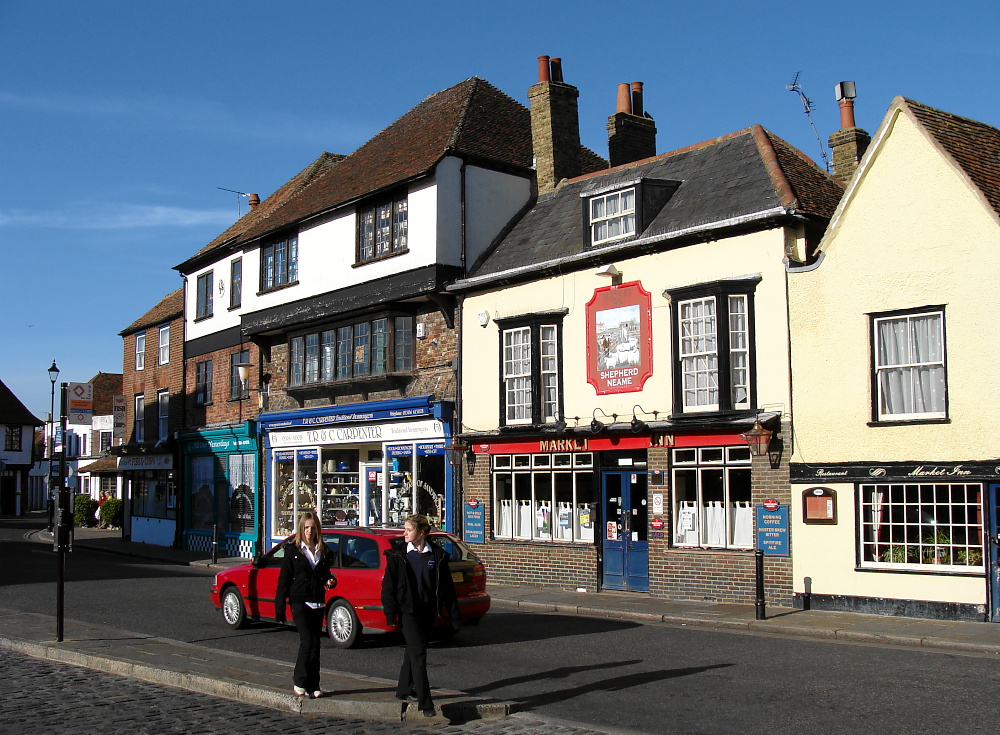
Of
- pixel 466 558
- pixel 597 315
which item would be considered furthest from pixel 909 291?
pixel 466 558

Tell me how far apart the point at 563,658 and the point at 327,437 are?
50.6 ft

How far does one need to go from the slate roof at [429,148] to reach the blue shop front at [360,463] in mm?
5282

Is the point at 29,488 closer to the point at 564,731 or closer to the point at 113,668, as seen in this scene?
the point at 113,668

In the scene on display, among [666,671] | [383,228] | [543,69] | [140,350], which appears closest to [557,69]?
[543,69]

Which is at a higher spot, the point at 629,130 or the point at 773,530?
the point at 629,130

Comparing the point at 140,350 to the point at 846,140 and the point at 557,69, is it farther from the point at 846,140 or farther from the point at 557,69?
the point at 846,140

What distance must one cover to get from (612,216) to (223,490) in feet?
55.4

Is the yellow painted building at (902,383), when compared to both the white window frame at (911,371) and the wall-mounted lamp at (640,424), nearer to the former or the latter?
the white window frame at (911,371)

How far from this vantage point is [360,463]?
25.5 metres

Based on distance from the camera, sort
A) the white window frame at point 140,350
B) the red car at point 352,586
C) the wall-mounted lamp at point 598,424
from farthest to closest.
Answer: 1. the white window frame at point 140,350
2. the wall-mounted lamp at point 598,424
3. the red car at point 352,586

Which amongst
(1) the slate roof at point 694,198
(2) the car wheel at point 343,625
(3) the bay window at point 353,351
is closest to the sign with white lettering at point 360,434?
(3) the bay window at point 353,351

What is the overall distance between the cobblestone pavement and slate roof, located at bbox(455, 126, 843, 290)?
36.4ft

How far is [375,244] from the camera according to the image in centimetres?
2425

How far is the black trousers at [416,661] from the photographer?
845 cm
